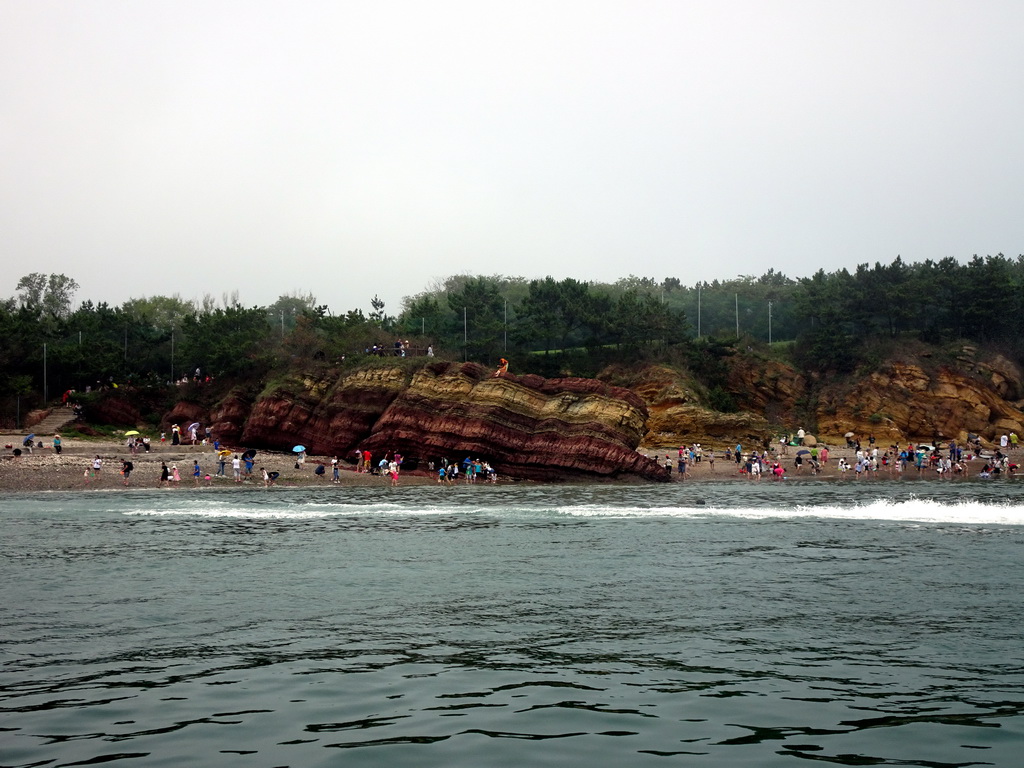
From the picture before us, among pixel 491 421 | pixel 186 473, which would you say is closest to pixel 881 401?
pixel 491 421

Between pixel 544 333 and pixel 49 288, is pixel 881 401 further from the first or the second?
pixel 49 288

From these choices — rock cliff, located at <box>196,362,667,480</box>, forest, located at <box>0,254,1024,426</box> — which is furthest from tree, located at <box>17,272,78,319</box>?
rock cliff, located at <box>196,362,667,480</box>

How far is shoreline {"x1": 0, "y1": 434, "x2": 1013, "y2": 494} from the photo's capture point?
48444mm

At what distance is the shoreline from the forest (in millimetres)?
10609

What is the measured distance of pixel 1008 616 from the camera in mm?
17016

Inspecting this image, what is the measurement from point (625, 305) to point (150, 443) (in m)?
45.9

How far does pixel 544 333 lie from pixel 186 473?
41.3m

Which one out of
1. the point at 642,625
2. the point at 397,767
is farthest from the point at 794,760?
the point at 642,625

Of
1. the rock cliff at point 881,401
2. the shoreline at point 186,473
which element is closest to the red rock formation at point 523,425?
the shoreline at point 186,473

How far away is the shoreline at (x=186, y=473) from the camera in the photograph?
159ft

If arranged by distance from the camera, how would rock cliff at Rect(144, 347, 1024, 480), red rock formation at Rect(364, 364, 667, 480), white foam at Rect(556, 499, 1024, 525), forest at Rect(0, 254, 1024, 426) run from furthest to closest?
forest at Rect(0, 254, 1024, 426)
rock cliff at Rect(144, 347, 1024, 480)
red rock formation at Rect(364, 364, 667, 480)
white foam at Rect(556, 499, 1024, 525)

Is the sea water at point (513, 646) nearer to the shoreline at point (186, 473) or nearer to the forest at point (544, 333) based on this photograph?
the shoreline at point (186, 473)

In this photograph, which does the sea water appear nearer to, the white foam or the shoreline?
the white foam

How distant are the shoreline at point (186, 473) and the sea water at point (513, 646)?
1843cm
